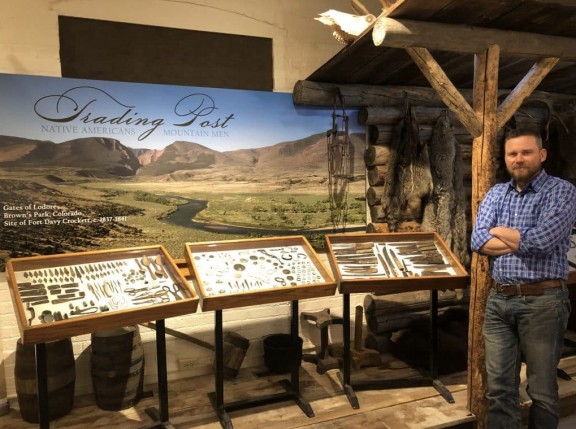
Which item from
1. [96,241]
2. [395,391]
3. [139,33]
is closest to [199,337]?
[96,241]

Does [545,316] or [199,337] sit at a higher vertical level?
[545,316]

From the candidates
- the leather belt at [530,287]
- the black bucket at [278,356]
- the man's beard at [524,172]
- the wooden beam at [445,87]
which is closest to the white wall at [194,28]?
the black bucket at [278,356]

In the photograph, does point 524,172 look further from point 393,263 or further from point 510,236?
point 393,263

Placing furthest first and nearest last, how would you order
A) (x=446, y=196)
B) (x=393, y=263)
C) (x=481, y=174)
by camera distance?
(x=446, y=196), (x=393, y=263), (x=481, y=174)

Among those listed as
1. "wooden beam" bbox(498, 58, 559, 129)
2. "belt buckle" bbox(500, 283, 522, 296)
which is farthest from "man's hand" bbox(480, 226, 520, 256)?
"wooden beam" bbox(498, 58, 559, 129)

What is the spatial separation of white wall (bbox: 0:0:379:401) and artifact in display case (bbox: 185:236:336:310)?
0.99 m

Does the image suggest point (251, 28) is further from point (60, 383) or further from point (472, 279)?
point (60, 383)

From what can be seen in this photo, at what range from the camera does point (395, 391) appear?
11.9 feet

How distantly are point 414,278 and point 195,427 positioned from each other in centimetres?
185

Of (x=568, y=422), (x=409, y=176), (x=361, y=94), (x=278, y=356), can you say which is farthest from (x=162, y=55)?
(x=568, y=422)

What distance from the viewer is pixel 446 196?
4.24m

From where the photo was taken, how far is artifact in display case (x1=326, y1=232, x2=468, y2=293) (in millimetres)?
3283

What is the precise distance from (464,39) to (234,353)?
294 centimetres

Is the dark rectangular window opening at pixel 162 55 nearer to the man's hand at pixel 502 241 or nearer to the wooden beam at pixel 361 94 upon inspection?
the wooden beam at pixel 361 94
